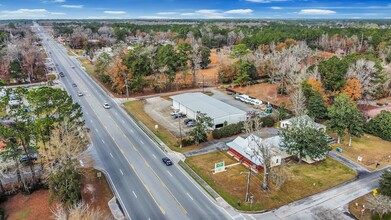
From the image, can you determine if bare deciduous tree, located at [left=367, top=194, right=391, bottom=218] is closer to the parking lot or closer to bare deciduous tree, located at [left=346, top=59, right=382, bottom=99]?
the parking lot

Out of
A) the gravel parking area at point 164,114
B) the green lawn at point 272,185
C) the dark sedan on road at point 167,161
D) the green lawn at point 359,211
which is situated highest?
the gravel parking area at point 164,114

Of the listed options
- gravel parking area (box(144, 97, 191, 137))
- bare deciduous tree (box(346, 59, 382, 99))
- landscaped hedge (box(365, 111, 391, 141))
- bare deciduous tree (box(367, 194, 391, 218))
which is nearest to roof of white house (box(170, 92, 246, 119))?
gravel parking area (box(144, 97, 191, 137))

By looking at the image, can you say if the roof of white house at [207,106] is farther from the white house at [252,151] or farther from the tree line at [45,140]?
the tree line at [45,140]

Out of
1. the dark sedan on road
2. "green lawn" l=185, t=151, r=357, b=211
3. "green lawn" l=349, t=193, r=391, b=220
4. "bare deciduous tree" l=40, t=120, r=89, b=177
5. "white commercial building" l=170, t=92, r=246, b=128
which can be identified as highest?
"bare deciduous tree" l=40, t=120, r=89, b=177

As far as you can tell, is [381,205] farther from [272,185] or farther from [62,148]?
[62,148]

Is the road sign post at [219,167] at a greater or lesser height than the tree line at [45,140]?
lesser

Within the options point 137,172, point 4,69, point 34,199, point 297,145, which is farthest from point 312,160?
point 4,69

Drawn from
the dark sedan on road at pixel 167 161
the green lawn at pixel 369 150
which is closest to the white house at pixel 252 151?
the dark sedan on road at pixel 167 161

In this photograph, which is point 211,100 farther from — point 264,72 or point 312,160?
point 264,72
